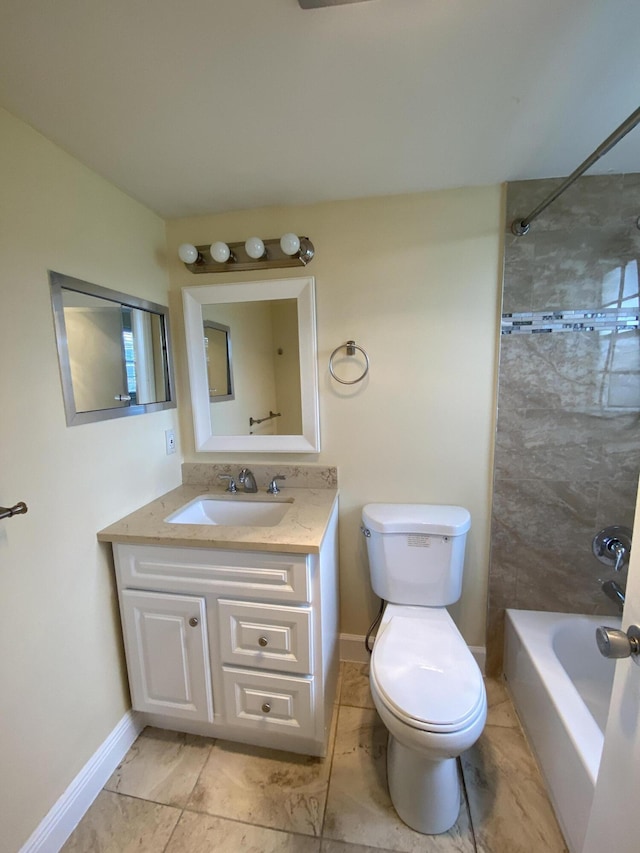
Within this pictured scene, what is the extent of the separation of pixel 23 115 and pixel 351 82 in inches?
36.8

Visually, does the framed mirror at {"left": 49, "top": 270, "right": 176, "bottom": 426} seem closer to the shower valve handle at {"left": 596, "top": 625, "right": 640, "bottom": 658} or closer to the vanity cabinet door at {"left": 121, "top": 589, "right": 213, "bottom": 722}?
the vanity cabinet door at {"left": 121, "top": 589, "right": 213, "bottom": 722}

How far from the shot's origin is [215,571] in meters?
1.27

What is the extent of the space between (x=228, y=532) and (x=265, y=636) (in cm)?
39

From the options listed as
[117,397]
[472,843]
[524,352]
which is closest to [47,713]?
[117,397]

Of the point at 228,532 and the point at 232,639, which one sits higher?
the point at 228,532

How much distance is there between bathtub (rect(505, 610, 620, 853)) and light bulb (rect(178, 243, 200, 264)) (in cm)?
216

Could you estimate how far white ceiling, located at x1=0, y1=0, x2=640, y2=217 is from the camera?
770 millimetres

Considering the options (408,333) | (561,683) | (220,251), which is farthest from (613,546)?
(220,251)

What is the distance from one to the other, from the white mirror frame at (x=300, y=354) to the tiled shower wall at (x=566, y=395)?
83 cm

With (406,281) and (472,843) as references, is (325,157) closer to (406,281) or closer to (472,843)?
(406,281)

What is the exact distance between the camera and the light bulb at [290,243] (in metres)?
1.46

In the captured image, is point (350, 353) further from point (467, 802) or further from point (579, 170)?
point (467, 802)

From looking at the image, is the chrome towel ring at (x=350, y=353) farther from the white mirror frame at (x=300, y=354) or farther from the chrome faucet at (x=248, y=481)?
the chrome faucet at (x=248, y=481)

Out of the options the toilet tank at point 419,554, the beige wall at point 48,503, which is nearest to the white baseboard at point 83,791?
the beige wall at point 48,503
